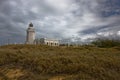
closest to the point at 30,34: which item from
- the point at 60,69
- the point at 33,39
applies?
the point at 33,39

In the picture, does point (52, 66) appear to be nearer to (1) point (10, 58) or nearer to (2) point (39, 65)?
(2) point (39, 65)

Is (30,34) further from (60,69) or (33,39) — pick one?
(60,69)

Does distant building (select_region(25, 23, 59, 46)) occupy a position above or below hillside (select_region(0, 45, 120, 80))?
above

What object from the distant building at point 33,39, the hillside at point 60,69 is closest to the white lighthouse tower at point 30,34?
the distant building at point 33,39

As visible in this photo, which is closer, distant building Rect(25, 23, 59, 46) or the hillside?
the hillside

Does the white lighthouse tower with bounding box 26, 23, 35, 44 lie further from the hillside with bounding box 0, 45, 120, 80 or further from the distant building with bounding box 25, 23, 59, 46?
the hillside with bounding box 0, 45, 120, 80

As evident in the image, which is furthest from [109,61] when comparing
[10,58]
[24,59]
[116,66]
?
[10,58]


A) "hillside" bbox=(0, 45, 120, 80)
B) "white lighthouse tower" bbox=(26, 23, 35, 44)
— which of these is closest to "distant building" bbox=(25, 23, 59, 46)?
"white lighthouse tower" bbox=(26, 23, 35, 44)

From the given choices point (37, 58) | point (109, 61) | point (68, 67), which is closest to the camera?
point (68, 67)

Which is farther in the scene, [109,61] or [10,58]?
[10,58]

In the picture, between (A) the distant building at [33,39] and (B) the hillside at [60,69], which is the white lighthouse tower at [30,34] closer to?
(A) the distant building at [33,39]

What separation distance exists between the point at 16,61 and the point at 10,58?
132cm

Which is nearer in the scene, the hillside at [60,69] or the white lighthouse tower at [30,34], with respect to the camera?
the hillside at [60,69]

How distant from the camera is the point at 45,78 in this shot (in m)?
16.6
